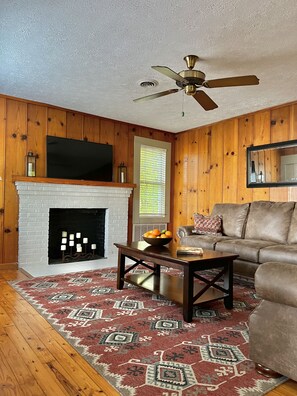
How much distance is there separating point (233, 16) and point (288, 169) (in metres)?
2.58

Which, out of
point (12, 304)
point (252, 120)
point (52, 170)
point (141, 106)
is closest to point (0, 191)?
point (52, 170)

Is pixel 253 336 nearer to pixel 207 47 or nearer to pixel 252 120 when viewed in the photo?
pixel 207 47

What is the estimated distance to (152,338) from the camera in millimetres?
2119

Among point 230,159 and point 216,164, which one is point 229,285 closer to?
point 230,159

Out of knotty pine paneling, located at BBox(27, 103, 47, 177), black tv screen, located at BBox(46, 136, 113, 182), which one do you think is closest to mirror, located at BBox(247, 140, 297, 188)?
black tv screen, located at BBox(46, 136, 113, 182)

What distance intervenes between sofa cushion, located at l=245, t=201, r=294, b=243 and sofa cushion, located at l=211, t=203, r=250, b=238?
3.6 inches

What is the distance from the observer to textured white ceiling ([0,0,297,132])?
225cm

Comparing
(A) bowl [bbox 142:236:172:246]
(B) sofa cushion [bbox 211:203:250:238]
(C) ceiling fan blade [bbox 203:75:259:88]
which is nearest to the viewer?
(C) ceiling fan blade [bbox 203:75:259:88]

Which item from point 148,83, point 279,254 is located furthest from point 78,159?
point 279,254

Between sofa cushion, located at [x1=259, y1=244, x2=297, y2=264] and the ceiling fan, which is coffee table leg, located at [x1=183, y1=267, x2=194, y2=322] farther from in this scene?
the ceiling fan

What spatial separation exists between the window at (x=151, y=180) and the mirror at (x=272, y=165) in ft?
6.05

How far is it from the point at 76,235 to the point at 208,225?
7.19 ft

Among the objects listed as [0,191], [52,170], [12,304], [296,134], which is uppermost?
[296,134]

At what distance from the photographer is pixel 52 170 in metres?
4.61
